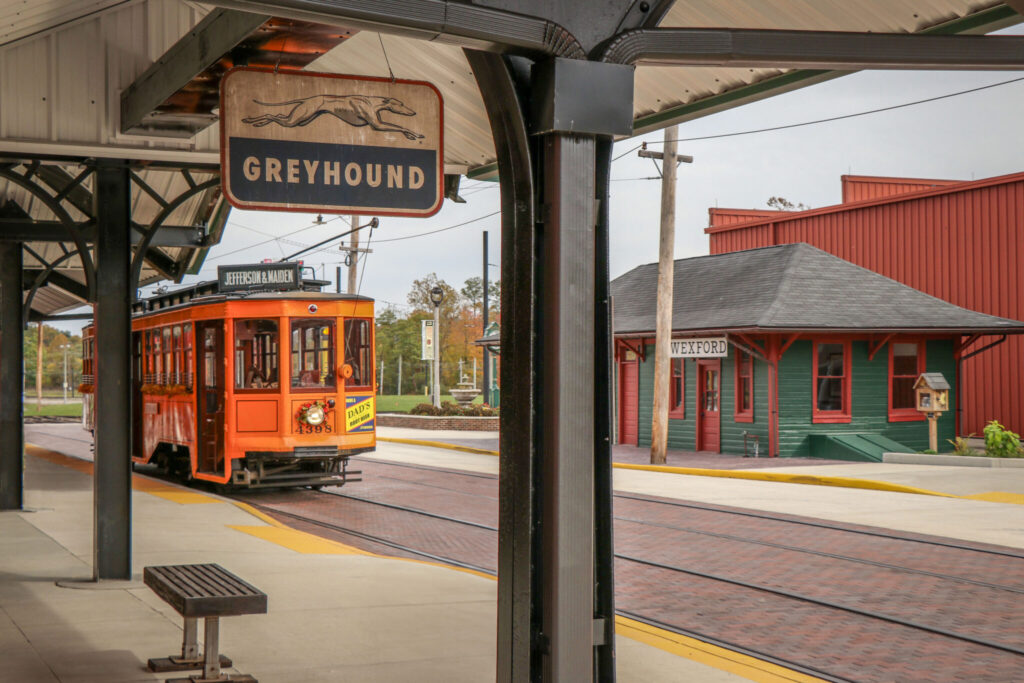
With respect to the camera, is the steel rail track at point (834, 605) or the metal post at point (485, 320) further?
the metal post at point (485, 320)

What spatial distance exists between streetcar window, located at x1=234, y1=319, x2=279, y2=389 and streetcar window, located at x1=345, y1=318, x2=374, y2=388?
1.21 meters

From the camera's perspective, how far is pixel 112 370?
8.70 m

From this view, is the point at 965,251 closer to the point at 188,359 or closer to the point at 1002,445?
the point at 1002,445

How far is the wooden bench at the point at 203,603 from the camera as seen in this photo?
5516mm

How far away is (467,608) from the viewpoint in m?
8.23

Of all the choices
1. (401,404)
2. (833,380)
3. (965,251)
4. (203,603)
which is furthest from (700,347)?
(401,404)

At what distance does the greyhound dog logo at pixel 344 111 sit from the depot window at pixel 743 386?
20.2 metres

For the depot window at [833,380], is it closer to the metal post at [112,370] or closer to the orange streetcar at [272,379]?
the orange streetcar at [272,379]

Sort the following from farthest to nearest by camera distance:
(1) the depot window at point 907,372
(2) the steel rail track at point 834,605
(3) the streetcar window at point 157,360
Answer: (1) the depot window at point 907,372 < (3) the streetcar window at point 157,360 < (2) the steel rail track at point 834,605

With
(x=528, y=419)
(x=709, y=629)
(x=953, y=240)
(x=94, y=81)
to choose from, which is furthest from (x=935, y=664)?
(x=953, y=240)

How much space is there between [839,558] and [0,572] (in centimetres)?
801

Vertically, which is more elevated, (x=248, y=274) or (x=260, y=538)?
(x=248, y=274)

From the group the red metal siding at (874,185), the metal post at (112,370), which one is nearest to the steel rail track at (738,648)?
the metal post at (112,370)

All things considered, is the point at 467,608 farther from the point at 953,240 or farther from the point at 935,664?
the point at 953,240
